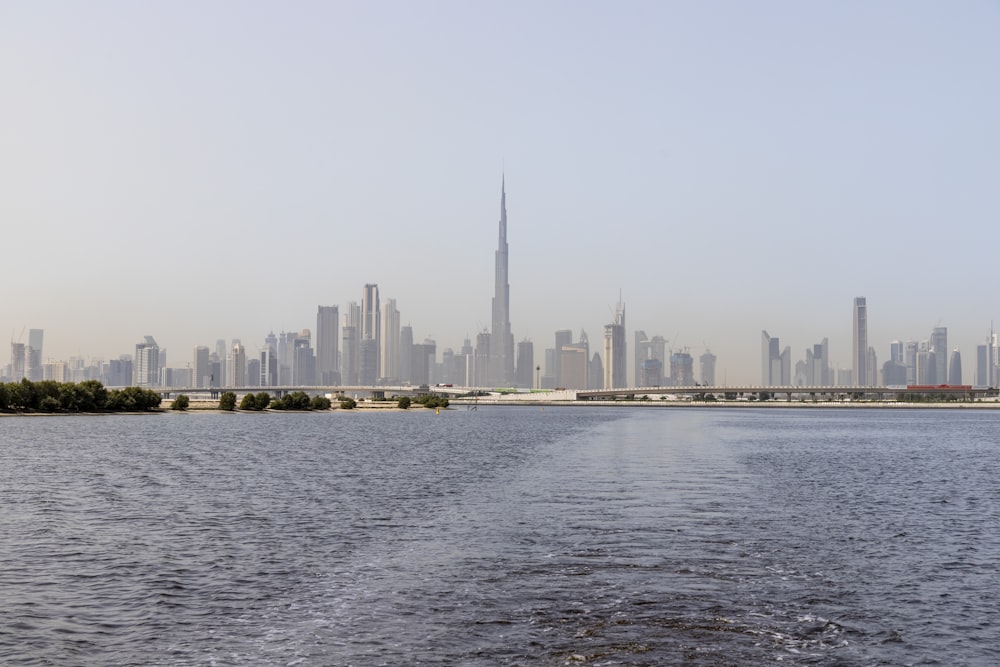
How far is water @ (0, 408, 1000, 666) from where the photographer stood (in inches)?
736

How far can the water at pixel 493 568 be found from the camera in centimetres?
1870

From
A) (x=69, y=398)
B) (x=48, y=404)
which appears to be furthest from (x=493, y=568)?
(x=69, y=398)

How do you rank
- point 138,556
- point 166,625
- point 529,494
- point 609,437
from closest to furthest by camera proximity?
point 166,625 < point 138,556 < point 529,494 < point 609,437

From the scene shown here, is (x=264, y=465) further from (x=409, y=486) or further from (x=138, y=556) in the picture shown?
(x=138, y=556)

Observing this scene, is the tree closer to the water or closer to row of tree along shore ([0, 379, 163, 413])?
row of tree along shore ([0, 379, 163, 413])

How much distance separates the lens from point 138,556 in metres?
28.1

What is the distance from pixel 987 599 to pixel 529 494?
26001mm

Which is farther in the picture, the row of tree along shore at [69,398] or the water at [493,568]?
the row of tree along shore at [69,398]

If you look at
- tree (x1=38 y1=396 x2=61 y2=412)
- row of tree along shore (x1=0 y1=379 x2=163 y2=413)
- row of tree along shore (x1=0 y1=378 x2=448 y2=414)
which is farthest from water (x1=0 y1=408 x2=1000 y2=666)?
tree (x1=38 y1=396 x2=61 y2=412)

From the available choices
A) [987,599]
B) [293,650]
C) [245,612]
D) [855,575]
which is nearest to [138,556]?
[245,612]

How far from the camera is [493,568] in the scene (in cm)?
2659

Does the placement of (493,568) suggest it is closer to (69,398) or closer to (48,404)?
(48,404)

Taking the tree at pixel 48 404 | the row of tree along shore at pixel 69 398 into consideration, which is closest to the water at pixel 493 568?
the row of tree along shore at pixel 69 398

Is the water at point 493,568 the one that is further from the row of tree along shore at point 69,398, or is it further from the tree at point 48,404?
the tree at point 48,404
